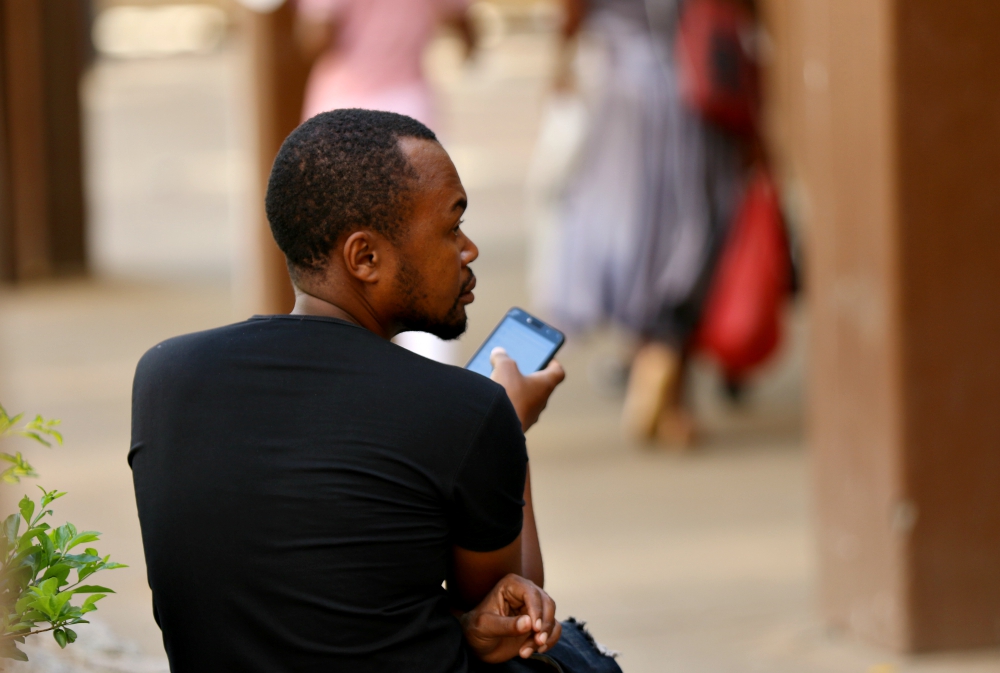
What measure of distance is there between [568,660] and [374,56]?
3.84 m

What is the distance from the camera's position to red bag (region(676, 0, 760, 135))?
543 cm

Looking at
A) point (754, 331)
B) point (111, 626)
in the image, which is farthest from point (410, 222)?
point (754, 331)

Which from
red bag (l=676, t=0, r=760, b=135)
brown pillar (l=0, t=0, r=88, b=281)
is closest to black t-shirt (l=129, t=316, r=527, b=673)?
red bag (l=676, t=0, r=760, b=135)

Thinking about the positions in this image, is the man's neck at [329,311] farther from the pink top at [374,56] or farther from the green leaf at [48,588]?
the pink top at [374,56]

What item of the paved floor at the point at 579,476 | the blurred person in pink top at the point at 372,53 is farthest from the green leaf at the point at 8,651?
the blurred person in pink top at the point at 372,53

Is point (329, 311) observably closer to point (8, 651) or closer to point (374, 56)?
point (8, 651)

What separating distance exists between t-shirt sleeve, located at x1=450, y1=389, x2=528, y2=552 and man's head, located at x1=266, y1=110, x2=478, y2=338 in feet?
0.69

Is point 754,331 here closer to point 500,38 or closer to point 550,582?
point 550,582

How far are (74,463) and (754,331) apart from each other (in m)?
2.73

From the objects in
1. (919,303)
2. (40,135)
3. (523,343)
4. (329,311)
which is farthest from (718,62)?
(40,135)

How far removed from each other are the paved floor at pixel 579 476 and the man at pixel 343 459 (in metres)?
1.29

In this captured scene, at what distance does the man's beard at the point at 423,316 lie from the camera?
74.7 inches

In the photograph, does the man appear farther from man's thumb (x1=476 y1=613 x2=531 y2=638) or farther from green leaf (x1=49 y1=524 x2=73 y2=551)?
green leaf (x1=49 y1=524 x2=73 y2=551)

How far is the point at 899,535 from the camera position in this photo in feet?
11.4
